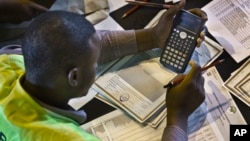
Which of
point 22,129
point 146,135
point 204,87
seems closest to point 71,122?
point 22,129

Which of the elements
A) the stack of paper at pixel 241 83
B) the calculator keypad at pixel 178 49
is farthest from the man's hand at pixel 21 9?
the stack of paper at pixel 241 83

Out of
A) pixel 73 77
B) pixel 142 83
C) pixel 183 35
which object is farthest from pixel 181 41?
pixel 73 77

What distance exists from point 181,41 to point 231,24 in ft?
0.47

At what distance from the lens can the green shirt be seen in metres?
0.78

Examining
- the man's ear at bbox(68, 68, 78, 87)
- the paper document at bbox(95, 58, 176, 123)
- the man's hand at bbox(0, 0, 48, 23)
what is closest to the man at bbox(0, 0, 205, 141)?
the man's ear at bbox(68, 68, 78, 87)

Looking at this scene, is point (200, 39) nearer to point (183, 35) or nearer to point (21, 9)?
point (183, 35)

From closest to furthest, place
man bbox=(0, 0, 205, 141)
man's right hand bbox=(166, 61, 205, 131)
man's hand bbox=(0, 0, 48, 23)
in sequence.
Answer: man bbox=(0, 0, 205, 141), man's right hand bbox=(166, 61, 205, 131), man's hand bbox=(0, 0, 48, 23)

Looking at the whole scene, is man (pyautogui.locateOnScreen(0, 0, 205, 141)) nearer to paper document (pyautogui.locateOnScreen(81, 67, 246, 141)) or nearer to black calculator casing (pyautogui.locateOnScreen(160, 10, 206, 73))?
paper document (pyautogui.locateOnScreen(81, 67, 246, 141))

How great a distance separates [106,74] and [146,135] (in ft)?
0.59

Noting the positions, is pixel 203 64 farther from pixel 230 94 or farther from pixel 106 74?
pixel 106 74

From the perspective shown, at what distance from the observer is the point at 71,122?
847 millimetres

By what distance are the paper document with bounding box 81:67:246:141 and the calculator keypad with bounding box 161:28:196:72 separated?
81 millimetres

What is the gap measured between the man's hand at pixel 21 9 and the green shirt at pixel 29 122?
350mm

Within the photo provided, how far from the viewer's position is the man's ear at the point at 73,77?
2.47 feet
